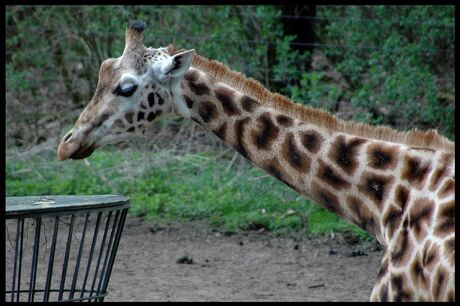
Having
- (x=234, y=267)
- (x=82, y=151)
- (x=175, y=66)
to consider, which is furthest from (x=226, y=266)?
(x=175, y=66)

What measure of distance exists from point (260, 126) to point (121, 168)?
5.33m

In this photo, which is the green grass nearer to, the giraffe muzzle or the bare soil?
the bare soil

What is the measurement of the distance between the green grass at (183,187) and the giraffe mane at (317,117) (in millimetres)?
3556

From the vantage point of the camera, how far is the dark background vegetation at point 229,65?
30.2 feet

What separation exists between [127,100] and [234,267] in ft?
9.33

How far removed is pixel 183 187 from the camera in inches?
375

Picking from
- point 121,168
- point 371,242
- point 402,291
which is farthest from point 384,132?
point 121,168

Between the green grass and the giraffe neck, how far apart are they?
3590 mm

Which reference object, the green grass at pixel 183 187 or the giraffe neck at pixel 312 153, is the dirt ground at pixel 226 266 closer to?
the green grass at pixel 183 187

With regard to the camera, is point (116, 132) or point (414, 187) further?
point (116, 132)

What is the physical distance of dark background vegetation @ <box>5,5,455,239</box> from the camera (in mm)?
9211

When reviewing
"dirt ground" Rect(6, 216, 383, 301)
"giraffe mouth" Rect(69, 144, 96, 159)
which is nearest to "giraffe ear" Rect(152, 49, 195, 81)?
"giraffe mouth" Rect(69, 144, 96, 159)
